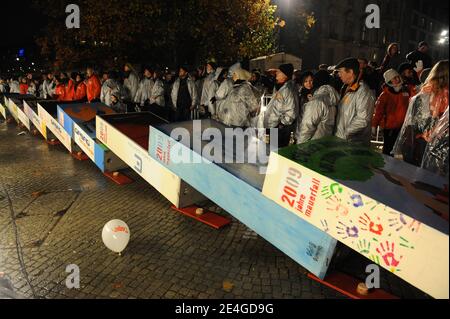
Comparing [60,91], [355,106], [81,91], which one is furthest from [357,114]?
[60,91]

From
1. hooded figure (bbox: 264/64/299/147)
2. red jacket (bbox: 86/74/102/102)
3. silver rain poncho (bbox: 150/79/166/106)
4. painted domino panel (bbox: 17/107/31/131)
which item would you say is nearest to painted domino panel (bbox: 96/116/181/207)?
hooded figure (bbox: 264/64/299/147)

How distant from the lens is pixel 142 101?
1033 cm

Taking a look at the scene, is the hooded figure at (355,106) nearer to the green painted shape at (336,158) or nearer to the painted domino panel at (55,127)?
the green painted shape at (336,158)

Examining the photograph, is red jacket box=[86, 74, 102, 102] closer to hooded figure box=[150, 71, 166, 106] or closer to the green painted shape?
hooded figure box=[150, 71, 166, 106]

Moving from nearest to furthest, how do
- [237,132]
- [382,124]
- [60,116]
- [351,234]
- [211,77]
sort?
[351,234] → [237,132] → [382,124] → [60,116] → [211,77]

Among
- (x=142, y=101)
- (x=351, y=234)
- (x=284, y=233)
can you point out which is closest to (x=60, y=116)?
(x=142, y=101)

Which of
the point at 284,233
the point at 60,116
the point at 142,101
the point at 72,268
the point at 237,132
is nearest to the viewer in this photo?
the point at 284,233

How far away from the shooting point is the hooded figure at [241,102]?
650cm

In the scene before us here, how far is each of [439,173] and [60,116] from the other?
7687 mm

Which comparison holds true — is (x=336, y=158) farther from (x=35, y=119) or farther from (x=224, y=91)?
(x=35, y=119)

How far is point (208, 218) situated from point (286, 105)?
2.02 m

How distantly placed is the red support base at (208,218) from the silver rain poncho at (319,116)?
156 cm

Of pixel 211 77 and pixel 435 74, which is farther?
pixel 211 77

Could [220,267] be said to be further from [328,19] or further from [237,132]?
[328,19]
